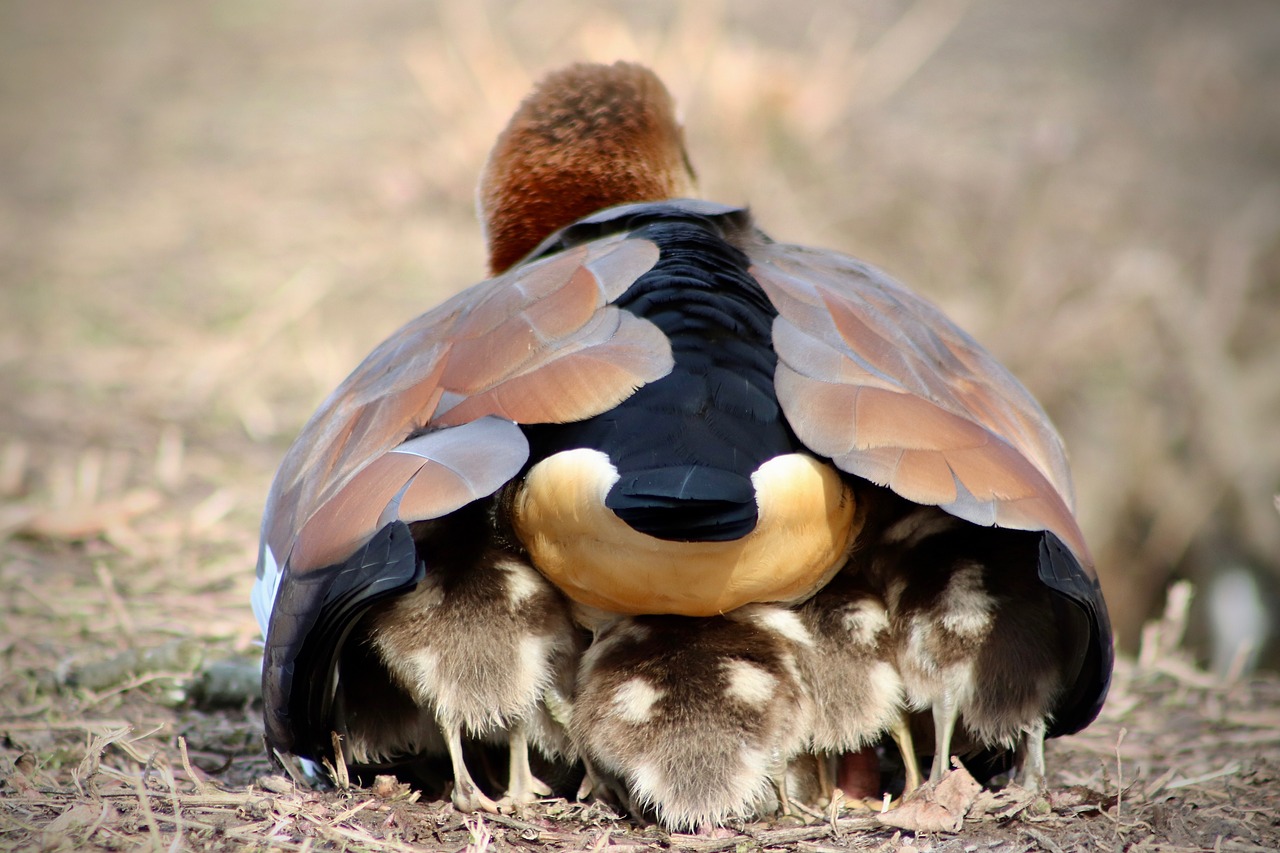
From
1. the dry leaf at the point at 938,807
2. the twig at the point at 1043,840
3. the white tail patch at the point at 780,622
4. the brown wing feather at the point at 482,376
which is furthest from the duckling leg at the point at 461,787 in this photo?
the twig at the point at 1043,840

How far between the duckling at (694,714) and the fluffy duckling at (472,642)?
0.41ft

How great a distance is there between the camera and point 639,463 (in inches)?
81.5

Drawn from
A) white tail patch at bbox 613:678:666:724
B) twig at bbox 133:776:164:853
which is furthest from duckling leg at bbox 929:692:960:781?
twig at bbox 133:776:164:853

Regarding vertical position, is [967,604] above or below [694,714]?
above

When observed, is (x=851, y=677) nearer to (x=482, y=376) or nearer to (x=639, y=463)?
(x=639, y=463)

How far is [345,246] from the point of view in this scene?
6926 millimetres

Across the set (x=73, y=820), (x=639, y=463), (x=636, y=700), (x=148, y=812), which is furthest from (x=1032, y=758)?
(x=73, y=820)

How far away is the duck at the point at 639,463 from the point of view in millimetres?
2012

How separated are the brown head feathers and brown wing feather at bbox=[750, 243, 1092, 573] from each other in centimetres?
102

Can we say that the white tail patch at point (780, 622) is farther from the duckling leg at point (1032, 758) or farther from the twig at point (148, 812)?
the twig at point (148, 812)

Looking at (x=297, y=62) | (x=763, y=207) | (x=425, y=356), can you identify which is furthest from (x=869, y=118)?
(x=425, y=356)

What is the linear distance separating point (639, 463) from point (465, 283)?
4.54 metres

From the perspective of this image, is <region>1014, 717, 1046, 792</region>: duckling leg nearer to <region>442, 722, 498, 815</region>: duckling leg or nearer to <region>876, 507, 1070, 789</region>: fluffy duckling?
<region>876, 507, 1070, 789</region>: fluffy duckling

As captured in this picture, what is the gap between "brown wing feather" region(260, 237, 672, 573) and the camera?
2119mm
